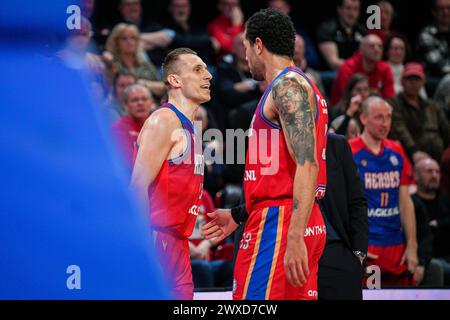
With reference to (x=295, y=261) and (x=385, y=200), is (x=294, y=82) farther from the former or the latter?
(x=385, y=200)

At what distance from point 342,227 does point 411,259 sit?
5.52ft

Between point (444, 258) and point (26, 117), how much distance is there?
3.83 m

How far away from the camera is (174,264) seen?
4.35 m

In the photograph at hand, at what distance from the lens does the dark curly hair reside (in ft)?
13.4

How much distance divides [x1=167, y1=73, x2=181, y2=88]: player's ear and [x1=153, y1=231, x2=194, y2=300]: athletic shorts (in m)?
0.86

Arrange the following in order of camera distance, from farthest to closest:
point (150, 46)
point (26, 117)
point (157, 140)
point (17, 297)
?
point (150, 46), point (26, 117), point (17, 297), point (157, 140)

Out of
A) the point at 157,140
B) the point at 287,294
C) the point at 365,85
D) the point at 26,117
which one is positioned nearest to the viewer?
the point at 287,294

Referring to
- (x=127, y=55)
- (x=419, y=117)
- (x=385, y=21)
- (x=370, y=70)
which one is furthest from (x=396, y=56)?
(x=127, y=55)

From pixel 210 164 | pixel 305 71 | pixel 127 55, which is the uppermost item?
pixel 127 55

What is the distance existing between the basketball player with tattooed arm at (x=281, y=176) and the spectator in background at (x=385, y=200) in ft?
7.87

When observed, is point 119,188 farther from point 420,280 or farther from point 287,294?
point 420,280

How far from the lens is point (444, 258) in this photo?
6875 mm

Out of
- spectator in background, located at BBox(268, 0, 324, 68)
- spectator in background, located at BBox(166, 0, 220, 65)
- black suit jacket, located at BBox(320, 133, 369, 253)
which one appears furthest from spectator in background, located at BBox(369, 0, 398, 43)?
black suit jacket, located at BBox(320, 133, 369, 253)
